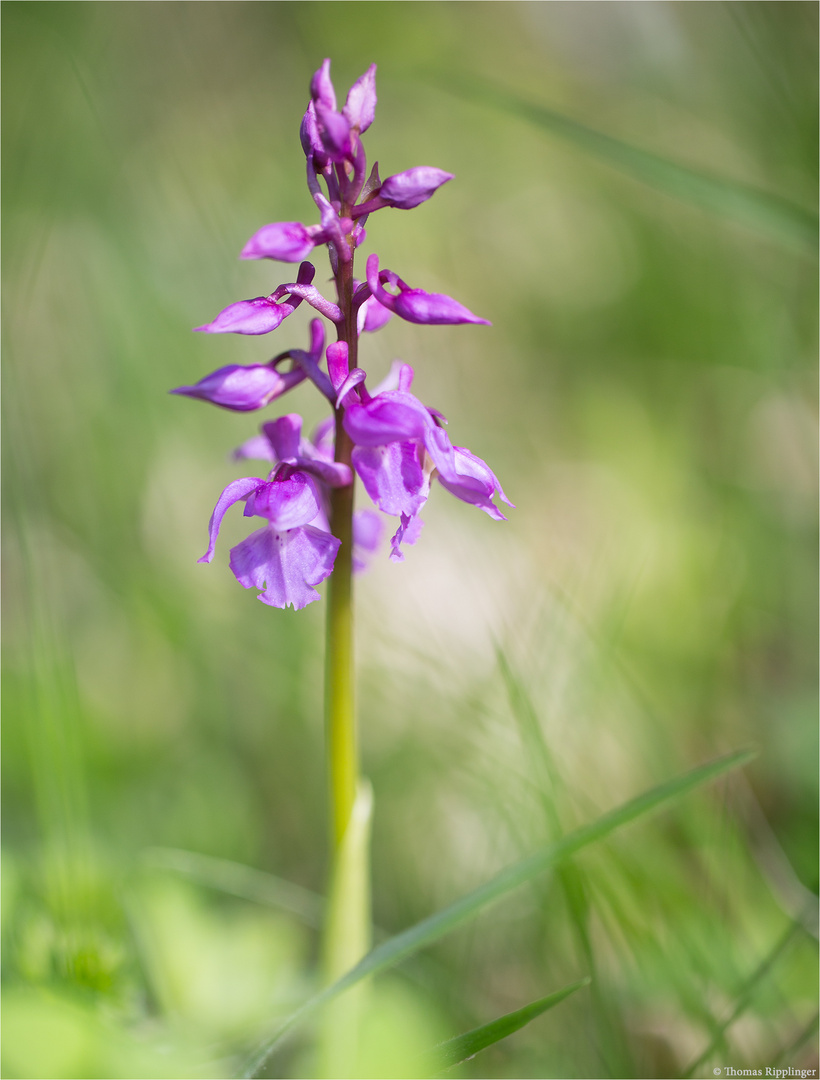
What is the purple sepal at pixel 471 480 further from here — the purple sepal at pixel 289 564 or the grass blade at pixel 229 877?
the grass blade at pixel 229 877

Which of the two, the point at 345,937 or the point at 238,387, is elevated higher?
the point at 238,387

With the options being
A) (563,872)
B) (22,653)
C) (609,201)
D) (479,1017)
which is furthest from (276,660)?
(609,201)

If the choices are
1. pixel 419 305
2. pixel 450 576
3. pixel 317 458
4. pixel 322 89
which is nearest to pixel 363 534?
pixel 317 458

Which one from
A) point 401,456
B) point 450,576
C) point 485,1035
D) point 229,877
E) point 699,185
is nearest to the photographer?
point 485,1035

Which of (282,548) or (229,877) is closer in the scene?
(282,548)

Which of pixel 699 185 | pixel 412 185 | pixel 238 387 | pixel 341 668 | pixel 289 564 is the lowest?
pixel 341 668

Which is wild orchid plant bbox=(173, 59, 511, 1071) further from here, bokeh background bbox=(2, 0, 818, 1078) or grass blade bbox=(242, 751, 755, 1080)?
bokeh background bbox=(2, 0, 818, 1078)

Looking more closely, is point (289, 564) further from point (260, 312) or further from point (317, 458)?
point (260, 312)

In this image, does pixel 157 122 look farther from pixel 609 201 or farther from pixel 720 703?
pixel 720 703
